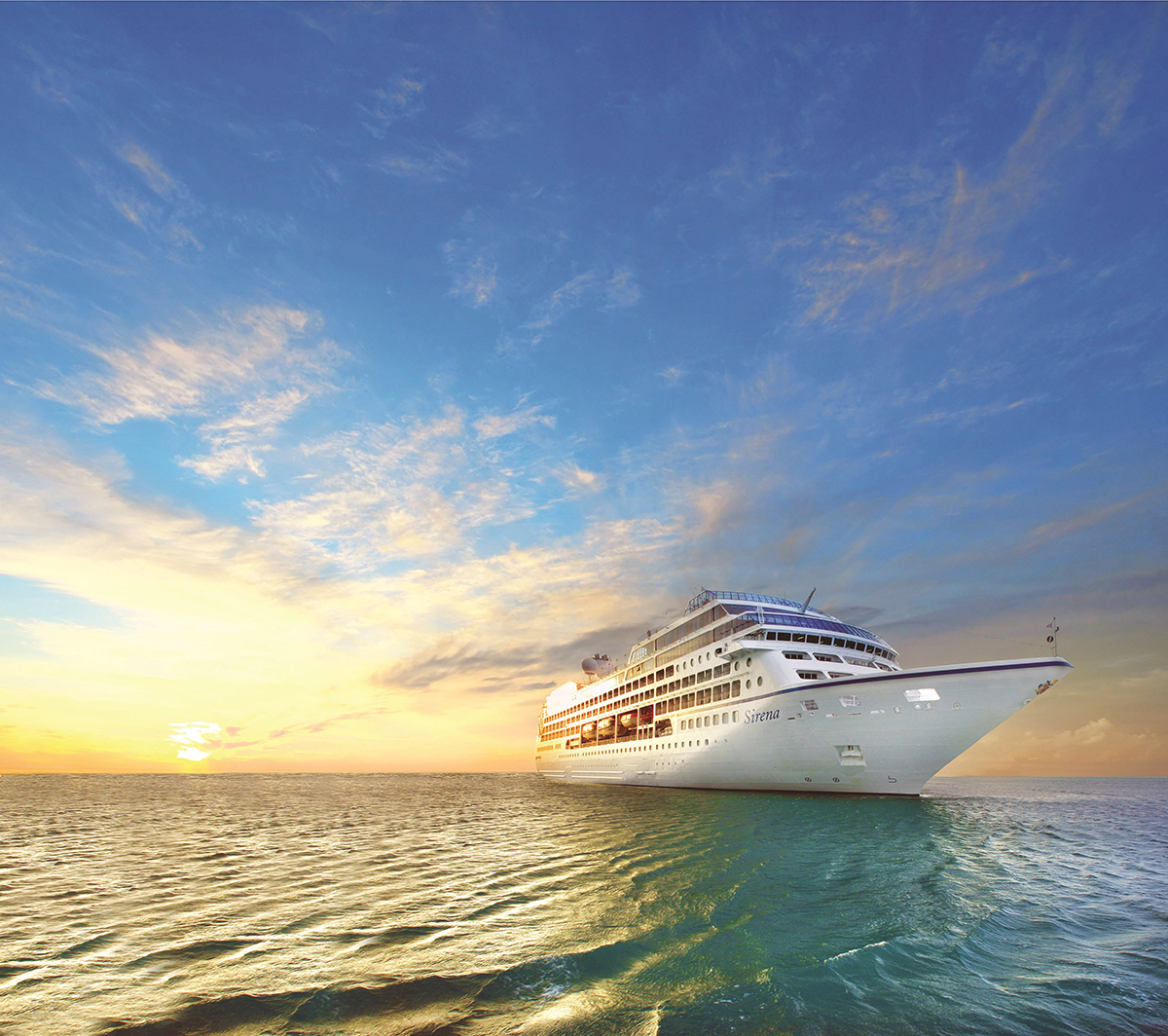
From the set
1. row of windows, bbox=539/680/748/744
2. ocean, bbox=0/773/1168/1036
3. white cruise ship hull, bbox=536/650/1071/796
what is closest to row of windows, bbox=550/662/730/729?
row of windows, bbox=539/680/748/744

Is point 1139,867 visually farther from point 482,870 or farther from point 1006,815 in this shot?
point 482,870

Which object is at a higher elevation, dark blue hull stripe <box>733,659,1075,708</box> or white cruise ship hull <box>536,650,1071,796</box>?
dark blue hull stripe <box>733,659,1075,708</box>

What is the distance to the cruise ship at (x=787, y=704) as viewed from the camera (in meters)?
36.1

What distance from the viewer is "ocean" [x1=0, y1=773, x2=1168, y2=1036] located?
8344 mm

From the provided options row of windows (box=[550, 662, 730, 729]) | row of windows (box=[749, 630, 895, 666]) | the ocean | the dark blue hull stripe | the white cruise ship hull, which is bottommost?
the ocean

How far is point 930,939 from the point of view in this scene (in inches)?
467

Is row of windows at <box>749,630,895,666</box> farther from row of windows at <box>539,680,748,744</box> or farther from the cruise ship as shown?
row of windows at <box>539,680,748,744</box>

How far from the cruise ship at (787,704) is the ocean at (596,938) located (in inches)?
397

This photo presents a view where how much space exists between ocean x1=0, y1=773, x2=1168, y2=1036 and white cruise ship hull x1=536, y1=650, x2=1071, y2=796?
9735mm

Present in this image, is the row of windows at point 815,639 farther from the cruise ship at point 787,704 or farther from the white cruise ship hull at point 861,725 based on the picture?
the white cruise ship hull at point 861,725

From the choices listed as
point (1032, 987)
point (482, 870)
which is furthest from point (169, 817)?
point (1032, 987)

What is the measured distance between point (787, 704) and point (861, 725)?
5104 mm

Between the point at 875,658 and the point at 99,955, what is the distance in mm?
54529

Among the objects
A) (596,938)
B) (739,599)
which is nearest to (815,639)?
(739,599)
